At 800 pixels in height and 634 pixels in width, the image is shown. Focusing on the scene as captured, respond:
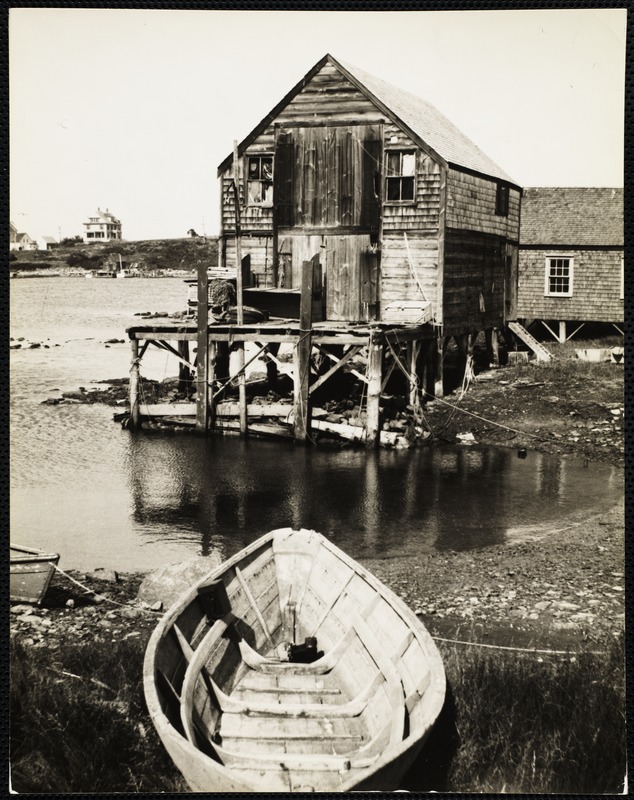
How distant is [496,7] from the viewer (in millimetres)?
8375

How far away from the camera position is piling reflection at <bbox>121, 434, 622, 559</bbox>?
15117 millimetres

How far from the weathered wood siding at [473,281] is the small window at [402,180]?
1.53m

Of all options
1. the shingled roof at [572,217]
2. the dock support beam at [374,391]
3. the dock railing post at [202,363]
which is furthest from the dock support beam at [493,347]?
the dock railing post at [202,363]

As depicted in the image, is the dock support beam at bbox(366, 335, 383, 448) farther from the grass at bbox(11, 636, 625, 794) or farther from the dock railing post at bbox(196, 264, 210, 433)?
the grass at bbox(11, 636, 625, 794)

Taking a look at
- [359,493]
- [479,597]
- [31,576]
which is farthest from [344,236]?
[31,576]

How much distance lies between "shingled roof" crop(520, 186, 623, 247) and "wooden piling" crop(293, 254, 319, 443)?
13.8 metres

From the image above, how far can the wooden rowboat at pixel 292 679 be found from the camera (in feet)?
23.0

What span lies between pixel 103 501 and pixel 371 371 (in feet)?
22.9

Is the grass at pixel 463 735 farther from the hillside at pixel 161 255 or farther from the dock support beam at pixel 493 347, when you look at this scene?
the hillside at pixel 161 255

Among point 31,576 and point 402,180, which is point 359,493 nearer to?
point 31,576

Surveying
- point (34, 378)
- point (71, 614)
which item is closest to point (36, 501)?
point (71, 614)

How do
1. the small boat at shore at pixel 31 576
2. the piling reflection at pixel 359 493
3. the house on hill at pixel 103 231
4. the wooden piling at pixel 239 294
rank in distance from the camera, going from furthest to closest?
the house on hill at pixel 103 231, the wooden piling at pixel 239 294, the piling reflection at pixel 359 493, the small boat at shore at pixel 31 576

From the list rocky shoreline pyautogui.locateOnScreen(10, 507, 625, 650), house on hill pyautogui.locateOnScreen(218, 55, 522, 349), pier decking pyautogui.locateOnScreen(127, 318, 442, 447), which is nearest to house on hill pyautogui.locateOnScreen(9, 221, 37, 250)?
rocky shoreline pyautogui.locateOnScreen(10, 507, 625, 650)

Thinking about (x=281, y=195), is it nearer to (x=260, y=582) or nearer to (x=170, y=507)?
(x=170, y=507)
